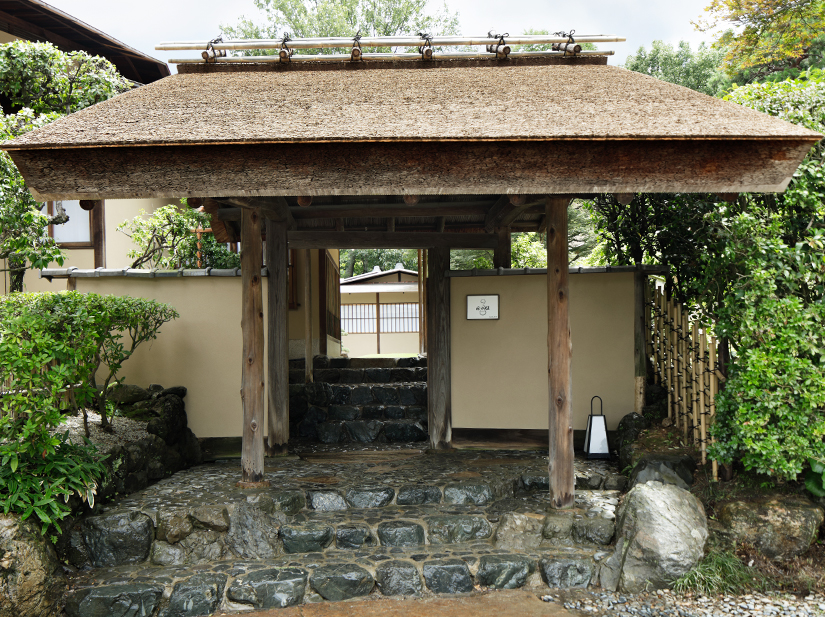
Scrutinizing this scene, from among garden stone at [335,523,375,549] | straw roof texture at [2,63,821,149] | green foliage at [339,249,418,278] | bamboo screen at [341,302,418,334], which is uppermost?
green foliage at [339,249,418,278]

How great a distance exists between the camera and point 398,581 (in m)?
4.05

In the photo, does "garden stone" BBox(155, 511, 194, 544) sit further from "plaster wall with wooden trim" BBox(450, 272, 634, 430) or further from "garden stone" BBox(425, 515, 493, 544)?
"plaster wall with wooden trim" BBox(450, 272, 634, 430)

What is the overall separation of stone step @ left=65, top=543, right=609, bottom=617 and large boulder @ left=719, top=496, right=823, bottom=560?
3.22 ft

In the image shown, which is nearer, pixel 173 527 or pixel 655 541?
pixel 655 541

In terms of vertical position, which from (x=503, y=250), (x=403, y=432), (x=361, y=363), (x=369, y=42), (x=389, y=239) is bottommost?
(x=403, y=432)

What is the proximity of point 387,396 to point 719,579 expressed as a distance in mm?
4635

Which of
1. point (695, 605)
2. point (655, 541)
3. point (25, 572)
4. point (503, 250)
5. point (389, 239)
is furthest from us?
point (389, 239)

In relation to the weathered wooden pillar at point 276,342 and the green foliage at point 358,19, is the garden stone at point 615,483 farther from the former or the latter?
the green foliage at point 358,19

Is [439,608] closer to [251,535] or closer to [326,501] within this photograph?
[326,501]

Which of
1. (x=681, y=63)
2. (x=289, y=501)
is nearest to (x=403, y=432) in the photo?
(x=289, y=501)

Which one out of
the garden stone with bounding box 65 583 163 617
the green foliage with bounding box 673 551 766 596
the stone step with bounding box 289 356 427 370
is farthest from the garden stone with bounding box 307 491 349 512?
the stone step with bounding box 289 356 427 370

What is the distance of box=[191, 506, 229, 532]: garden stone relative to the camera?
4418mm

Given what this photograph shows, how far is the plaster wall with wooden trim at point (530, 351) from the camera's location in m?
6.48

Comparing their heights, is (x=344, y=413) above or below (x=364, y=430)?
above
